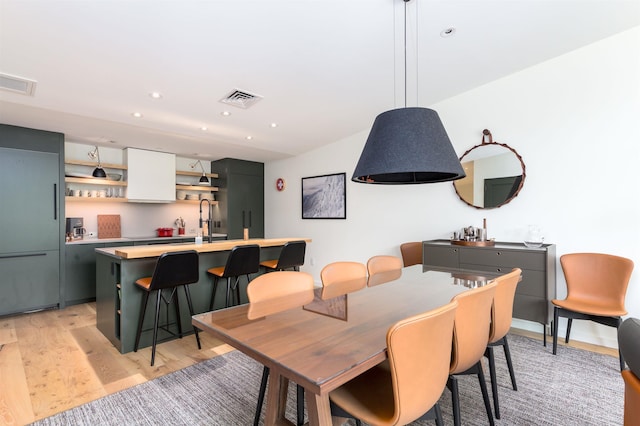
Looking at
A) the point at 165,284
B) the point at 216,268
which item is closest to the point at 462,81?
the point at 216,268

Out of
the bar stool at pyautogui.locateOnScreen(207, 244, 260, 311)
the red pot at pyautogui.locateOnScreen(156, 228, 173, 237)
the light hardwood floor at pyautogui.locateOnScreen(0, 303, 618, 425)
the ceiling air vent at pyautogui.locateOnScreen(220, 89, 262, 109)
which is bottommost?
the light hardwood floor at pyautogui.locateOnScreen(0, 303, 618, 425)

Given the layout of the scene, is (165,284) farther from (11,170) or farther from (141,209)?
(141,209)

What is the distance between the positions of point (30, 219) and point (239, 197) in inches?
121

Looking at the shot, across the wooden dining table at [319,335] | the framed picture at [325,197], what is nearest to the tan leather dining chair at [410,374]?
the wooden dining table at [319,335]

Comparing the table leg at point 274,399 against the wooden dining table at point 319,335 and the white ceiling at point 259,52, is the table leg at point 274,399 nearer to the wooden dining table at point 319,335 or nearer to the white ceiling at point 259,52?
the wooden dining table at point 319,335

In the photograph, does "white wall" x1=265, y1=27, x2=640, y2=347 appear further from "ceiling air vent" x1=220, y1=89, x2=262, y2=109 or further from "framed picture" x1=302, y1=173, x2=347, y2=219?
"ceiling air vent" x1=220, y1=89, x2=262, y2=109

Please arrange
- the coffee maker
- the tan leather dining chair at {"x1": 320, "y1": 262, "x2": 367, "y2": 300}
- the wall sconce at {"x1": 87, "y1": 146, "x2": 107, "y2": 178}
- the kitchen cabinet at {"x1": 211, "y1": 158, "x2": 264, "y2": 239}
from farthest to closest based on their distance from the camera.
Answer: the kitchen cabinet at {"x1": 211, "y1": 158, "x2": 264, "y2": 239} < the coffee maker < the wall sconce at {"x1": 87, "y1": 146, "x2": 107, "y2": 178} < the tan leather dining chair at {"x1": 320, "y1": 262, "x2": 367, "y2": 300}

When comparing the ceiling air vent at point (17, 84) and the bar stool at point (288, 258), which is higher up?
the ceiling air vent at point (17, 84)

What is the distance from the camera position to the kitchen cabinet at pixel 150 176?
4.92 metres

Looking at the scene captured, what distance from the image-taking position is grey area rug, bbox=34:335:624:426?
1.86 meters

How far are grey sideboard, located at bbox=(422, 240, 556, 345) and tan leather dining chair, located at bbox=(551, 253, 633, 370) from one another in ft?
0.36

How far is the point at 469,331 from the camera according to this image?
1.44 meters

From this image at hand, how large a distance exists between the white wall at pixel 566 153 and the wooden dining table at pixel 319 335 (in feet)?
6.68

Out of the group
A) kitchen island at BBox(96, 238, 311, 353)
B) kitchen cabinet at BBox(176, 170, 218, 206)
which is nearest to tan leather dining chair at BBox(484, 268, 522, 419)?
kitchen island at BBox(96, 238, 311, 353)
